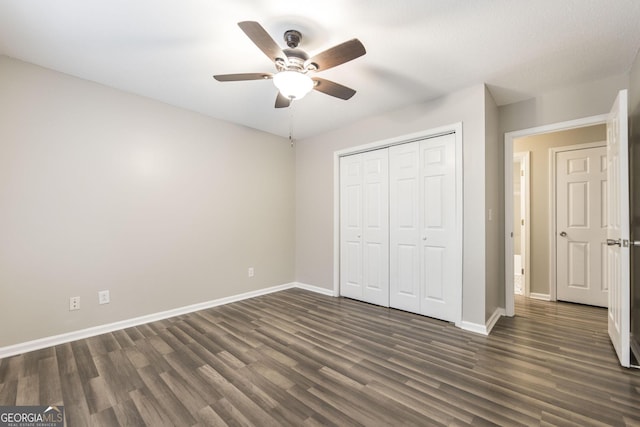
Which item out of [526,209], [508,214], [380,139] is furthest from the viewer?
[526,209]

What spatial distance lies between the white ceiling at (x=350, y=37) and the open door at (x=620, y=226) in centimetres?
56

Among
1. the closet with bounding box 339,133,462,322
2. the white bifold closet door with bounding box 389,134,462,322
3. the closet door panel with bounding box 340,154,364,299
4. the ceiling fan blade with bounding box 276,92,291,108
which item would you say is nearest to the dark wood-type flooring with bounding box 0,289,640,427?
the white bifold closet door with bounding box 389,134,462,322

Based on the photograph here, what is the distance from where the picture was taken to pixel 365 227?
3.80m

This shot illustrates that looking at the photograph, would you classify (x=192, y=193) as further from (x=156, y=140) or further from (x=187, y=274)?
(x=187, y=274)

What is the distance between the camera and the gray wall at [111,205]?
2.38m

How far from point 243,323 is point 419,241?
7.22 feet

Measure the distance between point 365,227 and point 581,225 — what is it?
281 centimetres

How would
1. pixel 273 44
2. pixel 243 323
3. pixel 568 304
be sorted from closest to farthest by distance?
pixel 273 44, pixel 243 323, pixel 568 304

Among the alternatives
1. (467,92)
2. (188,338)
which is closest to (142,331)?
(188,338)

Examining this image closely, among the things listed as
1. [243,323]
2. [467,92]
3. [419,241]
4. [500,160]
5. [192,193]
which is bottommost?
[243,323]

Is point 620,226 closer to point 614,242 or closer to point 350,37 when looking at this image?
point 614,242

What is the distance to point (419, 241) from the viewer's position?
128 inches

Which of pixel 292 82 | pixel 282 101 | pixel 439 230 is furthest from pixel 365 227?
pixel 292 82

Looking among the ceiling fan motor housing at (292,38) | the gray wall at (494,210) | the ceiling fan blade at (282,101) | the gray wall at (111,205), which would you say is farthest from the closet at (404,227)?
the ceiling fan motor housing at (292,38)
